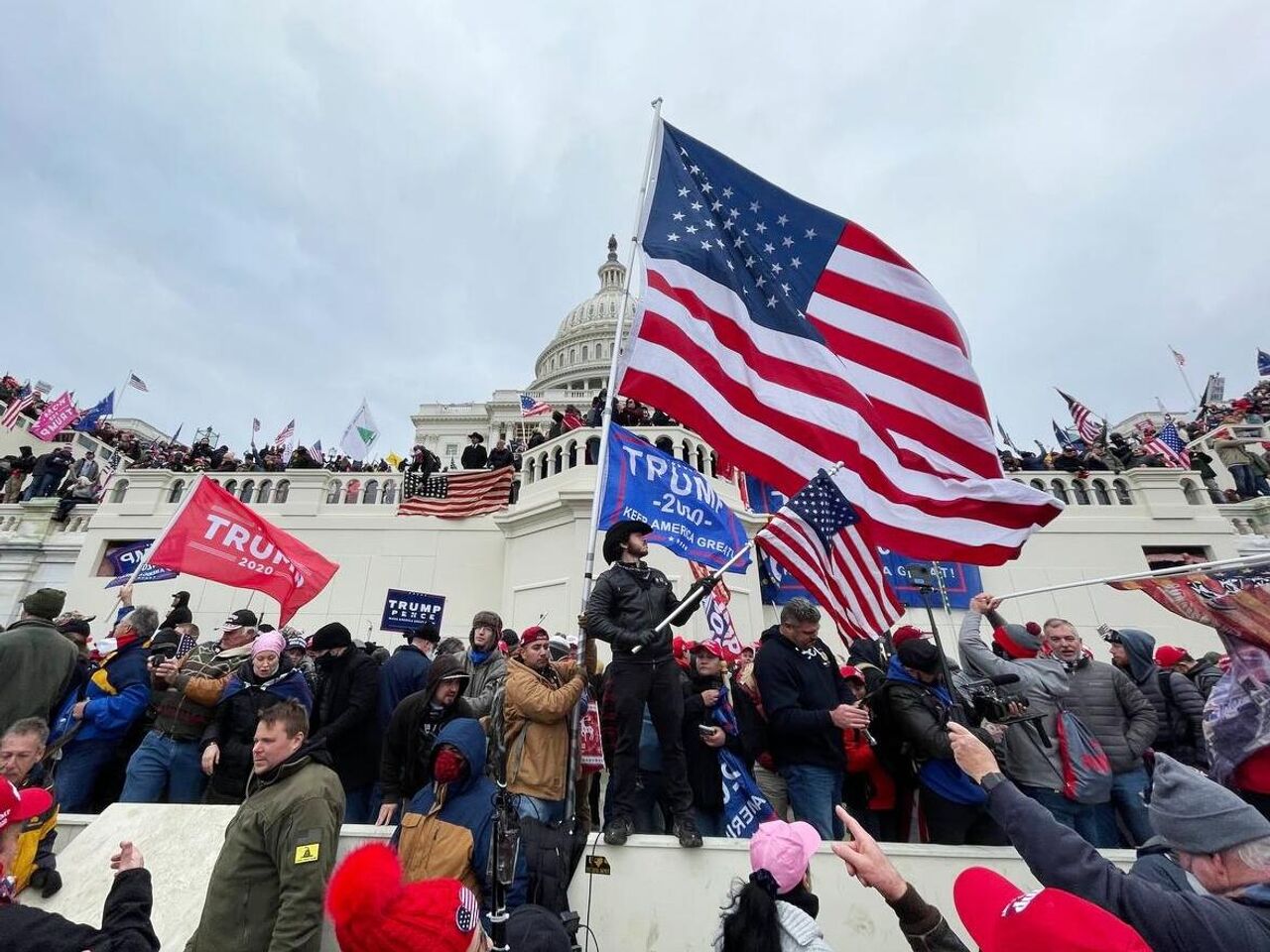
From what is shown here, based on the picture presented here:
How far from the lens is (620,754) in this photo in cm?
342

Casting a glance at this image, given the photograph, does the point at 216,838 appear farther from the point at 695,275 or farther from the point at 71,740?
the point at 695,275

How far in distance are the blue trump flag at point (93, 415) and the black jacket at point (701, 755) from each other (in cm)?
2987

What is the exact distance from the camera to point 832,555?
169 inches

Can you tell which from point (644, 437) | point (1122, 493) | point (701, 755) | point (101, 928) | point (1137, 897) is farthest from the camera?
point (1122, 493)

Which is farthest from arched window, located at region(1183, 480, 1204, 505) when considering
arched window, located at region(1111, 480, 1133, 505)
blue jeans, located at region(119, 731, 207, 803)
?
blue jeans, located at region(119, 731, 207, 803)

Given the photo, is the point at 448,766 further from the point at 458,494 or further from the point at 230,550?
the point at 458,494

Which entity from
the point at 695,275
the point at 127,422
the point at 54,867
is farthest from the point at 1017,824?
the point at 127,422

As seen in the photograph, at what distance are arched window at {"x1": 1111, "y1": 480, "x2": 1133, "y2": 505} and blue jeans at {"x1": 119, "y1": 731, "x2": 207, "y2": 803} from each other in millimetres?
16225

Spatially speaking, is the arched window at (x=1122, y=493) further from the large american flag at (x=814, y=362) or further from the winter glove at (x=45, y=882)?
the winter glove at (x=45, y=882)

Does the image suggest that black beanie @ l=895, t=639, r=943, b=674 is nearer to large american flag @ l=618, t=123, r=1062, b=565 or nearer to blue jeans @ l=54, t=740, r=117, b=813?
large american flag @ l=618, t=123, r=1062, b=565

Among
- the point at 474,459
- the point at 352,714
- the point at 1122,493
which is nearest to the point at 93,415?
the point at 474,459

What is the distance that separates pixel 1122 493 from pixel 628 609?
14175mm

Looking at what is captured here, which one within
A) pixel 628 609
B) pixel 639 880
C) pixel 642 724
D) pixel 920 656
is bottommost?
pixel 639 880

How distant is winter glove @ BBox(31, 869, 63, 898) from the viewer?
2.85 meters
